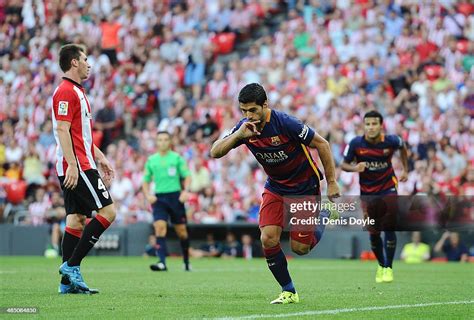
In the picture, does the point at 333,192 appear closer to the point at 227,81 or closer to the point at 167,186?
the point at 167,186

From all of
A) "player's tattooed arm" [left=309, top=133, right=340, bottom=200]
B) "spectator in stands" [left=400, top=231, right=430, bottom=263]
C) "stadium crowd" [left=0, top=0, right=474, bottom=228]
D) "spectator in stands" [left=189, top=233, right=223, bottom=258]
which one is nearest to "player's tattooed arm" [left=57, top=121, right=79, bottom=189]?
"player's tattooed arm" [left=309, top=133, right=340, bottom=200]

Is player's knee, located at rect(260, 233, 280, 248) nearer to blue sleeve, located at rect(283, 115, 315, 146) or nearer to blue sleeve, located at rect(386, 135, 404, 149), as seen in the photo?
blue sleeve, located at rect(283, 115, 315, 146)

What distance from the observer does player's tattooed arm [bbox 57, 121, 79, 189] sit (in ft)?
32.7

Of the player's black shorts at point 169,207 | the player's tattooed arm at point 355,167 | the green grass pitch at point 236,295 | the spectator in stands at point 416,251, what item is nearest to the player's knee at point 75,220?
the green grass pitch at point 236,295

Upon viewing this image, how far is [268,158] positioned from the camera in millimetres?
9359

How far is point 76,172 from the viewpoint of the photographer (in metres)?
10.0

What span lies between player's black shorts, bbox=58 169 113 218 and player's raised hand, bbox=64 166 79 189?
0.19 metres

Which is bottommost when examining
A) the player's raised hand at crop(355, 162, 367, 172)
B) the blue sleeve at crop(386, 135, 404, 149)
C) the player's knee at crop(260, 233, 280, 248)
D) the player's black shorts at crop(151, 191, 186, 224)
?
the player's knee at crop(260, 233, 280, 248)

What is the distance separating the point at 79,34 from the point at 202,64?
4.35m

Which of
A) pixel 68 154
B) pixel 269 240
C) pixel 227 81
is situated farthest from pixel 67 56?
pixel 227 81

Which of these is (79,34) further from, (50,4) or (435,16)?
(435,16)

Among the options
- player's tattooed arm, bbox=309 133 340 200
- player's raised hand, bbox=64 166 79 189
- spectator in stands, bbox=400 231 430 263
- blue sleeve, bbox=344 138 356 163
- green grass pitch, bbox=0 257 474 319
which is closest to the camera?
green grass pitch, bbox=0 257 474 319

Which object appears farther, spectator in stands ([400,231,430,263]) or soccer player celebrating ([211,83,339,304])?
spectator in stands ([400,231,430,263])

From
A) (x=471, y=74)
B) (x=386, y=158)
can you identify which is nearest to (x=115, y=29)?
(x=471, y=74)
